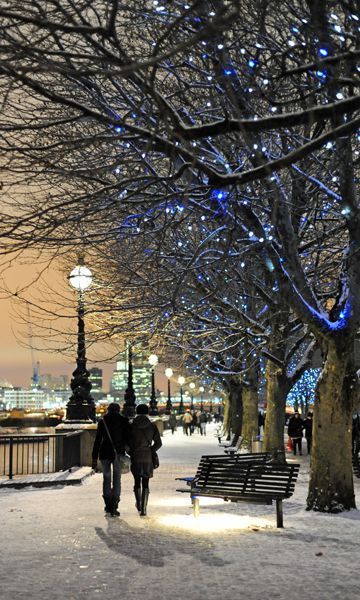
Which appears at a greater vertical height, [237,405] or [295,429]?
[237,405]

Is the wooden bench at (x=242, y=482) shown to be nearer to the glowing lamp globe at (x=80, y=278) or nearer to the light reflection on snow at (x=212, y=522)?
the light reflection on snow at (x=212, y=522)

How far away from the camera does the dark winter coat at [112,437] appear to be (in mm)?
12984

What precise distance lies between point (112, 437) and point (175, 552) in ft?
12.3

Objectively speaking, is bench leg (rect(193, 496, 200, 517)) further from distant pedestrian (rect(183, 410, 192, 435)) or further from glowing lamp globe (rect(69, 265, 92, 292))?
distant pedestrian (rect(183, 410, 192, 435))

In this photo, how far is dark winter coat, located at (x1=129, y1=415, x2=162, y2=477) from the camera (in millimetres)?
13078

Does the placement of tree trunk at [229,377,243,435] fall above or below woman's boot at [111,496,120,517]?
above

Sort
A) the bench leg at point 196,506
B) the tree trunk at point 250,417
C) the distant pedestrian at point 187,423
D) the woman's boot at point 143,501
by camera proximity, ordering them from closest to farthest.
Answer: the bench leg at point 196,506
the woman's boot at point 143,501
the tree trunk at point 250,417
the distant pedestrian at point 187,423

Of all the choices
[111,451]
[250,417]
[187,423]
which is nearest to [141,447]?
[111,451]

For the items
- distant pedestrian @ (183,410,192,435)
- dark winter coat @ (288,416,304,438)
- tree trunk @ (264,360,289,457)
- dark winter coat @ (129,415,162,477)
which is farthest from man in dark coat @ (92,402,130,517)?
distant pedestrian @ (183,410,192,435)

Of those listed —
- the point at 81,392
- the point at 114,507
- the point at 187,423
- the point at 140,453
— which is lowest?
the point at 114,507

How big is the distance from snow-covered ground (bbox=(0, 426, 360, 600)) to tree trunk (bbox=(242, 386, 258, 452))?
1348 cm

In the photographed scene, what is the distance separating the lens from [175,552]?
955cm

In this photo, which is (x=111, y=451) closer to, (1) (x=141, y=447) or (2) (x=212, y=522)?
(1) (x=141, y=447)

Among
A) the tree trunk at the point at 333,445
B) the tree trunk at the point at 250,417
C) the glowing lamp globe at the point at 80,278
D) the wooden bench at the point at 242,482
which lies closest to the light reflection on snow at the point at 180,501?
the wooden bench at the point at 242,482
